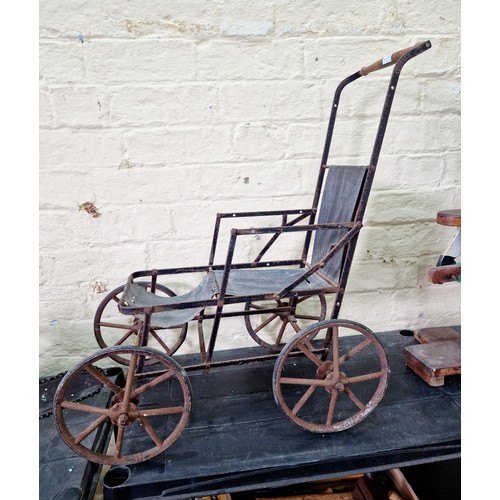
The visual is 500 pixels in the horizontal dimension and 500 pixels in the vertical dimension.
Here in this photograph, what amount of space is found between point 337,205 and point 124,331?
3.22 ft

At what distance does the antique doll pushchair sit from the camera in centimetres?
105

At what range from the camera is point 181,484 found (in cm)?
101

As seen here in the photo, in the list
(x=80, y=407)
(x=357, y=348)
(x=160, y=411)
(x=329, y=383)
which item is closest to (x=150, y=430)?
(x=160, y=411)

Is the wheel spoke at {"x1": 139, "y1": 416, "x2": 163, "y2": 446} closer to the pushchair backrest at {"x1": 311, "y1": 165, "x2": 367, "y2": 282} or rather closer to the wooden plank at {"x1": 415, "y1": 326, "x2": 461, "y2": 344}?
the pushchair backrest at {"x1": 311, "y1": 165, "x2": 367, "y2": 282}

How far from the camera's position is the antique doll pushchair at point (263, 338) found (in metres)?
1.05

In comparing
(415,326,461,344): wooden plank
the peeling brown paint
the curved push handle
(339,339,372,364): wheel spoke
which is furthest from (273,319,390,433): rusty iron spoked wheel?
the peeling brown paint

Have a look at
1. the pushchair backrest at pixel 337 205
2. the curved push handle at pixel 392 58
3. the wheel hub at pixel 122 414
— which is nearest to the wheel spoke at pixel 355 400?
the pushchair backrest at pixel 337 205

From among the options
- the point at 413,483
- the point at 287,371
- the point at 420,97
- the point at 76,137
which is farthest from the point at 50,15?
the point at 413,483

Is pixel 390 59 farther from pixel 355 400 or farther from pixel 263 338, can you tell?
pixel 263 338

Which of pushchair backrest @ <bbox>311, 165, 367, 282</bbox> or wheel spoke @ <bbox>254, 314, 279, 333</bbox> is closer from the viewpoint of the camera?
pushchair backrest @ <bbox>311, 165, 367, 282</bbox>

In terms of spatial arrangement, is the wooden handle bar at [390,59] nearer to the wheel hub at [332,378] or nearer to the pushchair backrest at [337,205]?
the pushchair backrest at [337,205]

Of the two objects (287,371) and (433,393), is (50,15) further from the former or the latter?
(433,393)

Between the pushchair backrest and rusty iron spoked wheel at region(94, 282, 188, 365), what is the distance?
588 mm

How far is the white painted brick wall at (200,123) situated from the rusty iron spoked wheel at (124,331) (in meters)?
0.07
